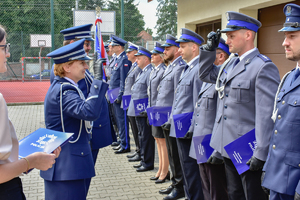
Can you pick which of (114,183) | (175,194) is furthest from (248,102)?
(114,183)

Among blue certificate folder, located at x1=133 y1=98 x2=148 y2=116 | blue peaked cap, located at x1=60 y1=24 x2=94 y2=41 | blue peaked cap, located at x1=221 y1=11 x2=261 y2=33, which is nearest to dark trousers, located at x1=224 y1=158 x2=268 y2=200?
blue peaked cap, located at x1=221 y1=11 x2=261 y2=33

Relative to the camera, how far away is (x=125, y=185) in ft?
16.4

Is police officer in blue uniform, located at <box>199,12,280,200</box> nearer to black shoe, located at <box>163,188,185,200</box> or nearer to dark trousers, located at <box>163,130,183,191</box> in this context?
dark trousers, located at <box>163,130,183,191</box>

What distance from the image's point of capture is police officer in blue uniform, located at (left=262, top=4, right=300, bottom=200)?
209cm

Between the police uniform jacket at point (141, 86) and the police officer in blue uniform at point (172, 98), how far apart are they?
1077 mm

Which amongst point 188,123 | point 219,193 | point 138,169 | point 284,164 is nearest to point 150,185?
point 138,169

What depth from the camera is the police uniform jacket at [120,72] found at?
6.97 meters

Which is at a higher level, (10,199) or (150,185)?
(10,199)

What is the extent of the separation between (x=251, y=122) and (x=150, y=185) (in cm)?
264

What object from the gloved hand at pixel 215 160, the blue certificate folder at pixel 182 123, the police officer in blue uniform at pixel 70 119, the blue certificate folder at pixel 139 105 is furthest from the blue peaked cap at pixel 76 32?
the gloved hand at pixel 215 160

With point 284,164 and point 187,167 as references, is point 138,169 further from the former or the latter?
point 284,164

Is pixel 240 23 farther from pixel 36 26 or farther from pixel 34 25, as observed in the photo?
pixel 36 26

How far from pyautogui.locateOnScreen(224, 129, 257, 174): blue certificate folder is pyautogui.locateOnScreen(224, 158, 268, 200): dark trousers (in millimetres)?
106

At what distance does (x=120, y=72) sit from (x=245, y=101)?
4.56m
